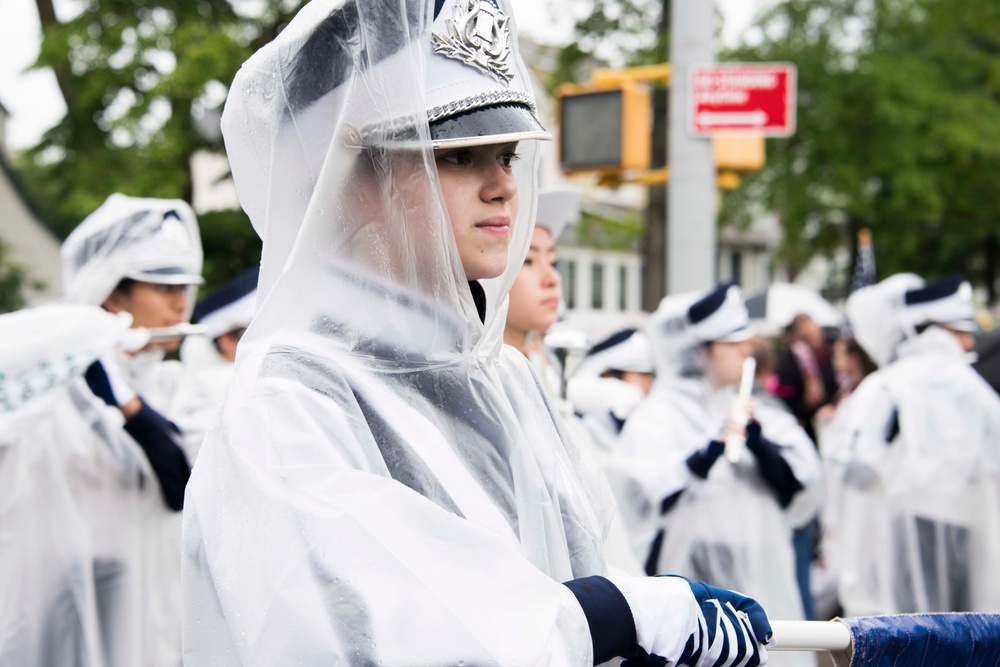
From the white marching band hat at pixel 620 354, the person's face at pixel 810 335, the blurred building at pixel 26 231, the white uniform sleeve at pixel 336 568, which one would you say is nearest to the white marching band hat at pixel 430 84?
the white uniform sleeve at pixel 336 568

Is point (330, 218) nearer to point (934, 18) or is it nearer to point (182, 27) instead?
point (182, 27)

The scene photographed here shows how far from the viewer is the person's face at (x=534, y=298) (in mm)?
3564

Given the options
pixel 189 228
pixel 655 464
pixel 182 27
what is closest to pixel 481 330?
pixel 189 228

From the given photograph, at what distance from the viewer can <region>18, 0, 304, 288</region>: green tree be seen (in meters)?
10.9

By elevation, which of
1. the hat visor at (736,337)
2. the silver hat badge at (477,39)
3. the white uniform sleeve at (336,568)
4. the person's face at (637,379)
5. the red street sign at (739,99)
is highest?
the red street sign at (739,99)

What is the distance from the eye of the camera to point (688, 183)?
677 cm

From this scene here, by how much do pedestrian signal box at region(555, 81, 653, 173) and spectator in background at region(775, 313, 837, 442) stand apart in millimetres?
3273

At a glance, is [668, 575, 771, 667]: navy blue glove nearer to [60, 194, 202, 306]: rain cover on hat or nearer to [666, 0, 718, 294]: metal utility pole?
[60, 194, 202, 306]: rain cover on hat

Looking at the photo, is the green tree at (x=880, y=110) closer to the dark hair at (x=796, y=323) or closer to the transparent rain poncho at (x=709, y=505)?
the dark hair at (x=796, y=323)

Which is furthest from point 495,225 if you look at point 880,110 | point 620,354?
point 880,110

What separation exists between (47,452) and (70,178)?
33.9 feet

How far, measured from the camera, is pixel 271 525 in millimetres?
1474

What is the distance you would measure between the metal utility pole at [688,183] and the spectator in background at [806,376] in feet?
11.6

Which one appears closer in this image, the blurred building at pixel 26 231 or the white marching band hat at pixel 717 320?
the white marching band hat at pixel 717 320
